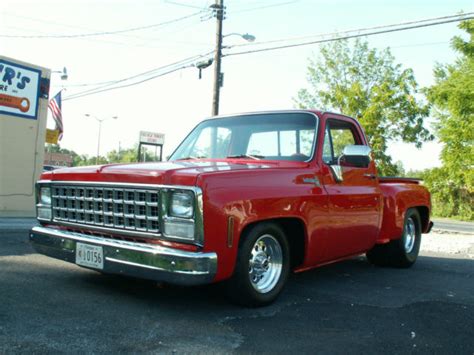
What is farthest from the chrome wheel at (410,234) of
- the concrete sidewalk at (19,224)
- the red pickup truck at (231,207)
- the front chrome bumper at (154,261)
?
the concrete sidewalk at (19,224)

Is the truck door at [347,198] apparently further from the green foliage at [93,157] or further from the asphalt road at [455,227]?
the green foliage at [93,157]

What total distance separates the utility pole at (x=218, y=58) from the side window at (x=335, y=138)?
11.9 meters

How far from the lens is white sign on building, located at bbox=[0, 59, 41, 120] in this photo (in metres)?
11.7

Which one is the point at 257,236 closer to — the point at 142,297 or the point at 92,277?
the point at 142,297

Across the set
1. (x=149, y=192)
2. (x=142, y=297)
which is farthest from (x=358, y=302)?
(x=149, y=192)

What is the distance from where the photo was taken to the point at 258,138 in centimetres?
503

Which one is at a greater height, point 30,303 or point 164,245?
point 164,245

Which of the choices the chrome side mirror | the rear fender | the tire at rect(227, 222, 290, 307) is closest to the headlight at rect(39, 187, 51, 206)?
the tire at rect(227, 222, 290, 307)

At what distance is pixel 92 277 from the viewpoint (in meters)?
4.90

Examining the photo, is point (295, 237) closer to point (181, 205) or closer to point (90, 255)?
point (181, 205)

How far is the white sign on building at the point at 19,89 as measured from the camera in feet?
38.5

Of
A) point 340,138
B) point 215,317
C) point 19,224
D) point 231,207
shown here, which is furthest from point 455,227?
point 231,207

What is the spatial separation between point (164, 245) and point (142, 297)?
0.84 m

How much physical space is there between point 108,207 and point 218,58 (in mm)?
14468
